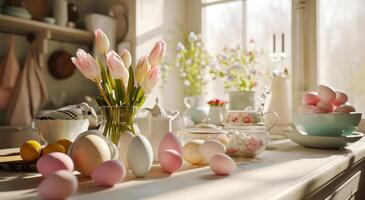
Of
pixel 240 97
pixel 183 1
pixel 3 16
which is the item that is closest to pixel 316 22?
pixel 240 97

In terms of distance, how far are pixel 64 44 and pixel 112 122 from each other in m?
1.97

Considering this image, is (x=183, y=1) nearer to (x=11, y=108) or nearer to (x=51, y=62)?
(x=51, y=62)

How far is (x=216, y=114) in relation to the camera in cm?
177

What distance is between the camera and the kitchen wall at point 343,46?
204 cm

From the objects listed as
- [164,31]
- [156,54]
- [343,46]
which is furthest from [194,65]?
[156,54]

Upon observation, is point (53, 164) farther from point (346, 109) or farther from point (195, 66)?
point (195, 66)

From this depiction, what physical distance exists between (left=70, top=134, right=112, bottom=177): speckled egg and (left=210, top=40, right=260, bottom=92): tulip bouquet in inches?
59.9

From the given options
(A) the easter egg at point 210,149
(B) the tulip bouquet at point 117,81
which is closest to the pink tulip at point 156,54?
(B) the tulip bouquet at point 117,81

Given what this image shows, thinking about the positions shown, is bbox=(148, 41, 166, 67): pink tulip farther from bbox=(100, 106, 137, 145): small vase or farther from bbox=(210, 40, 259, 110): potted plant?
bbox=(210, 40, 259, 110): potted plant

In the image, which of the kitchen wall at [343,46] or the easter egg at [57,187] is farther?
the kitchen wall at [343,46]

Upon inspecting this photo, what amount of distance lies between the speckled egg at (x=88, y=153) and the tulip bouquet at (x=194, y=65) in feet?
5.83

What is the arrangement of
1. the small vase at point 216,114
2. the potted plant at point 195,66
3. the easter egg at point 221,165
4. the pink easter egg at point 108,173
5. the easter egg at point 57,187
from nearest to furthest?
1. the easter egg at point 57,187
2. the pink easter egg at point 108,173
3. the easter egg at point 221,165
4. the small vase at point 216,114
5. the potted plant at point 195,66

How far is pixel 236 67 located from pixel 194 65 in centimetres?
38

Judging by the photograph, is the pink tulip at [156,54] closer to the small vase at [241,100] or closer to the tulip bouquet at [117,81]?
the tulip bouquet at [117,81]
